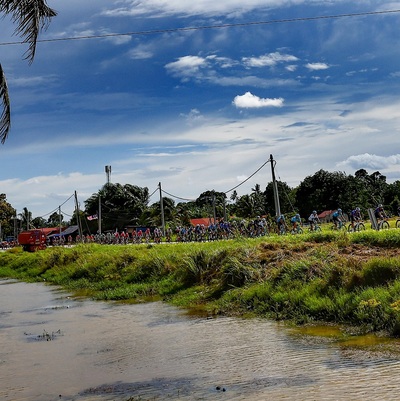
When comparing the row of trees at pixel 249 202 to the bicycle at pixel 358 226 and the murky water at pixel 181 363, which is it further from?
the murky water at pixel 181 363

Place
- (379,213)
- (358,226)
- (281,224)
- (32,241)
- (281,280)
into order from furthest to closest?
(32,241) → (281,224) → (358,226) → (379,213) → (281,280)

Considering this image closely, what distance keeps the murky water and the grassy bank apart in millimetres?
1119

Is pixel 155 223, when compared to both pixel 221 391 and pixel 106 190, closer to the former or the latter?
pixel 106 190

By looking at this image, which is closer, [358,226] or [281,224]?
[358,226]

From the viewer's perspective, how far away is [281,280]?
14.5 metres

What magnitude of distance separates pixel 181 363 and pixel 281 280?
19.3 feet

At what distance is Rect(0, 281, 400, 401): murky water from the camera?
286 inches

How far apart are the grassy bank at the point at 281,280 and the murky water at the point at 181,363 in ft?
3.67

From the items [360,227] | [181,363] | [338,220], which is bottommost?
[181,363]

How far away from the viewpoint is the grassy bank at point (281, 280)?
37.6 feet

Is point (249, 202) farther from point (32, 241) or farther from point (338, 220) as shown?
point (338, 220)

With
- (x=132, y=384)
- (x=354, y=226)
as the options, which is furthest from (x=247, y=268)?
(x=354, y=226)

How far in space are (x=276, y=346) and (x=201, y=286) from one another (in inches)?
324

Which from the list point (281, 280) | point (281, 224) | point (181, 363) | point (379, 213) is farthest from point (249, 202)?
point (181, 363)
